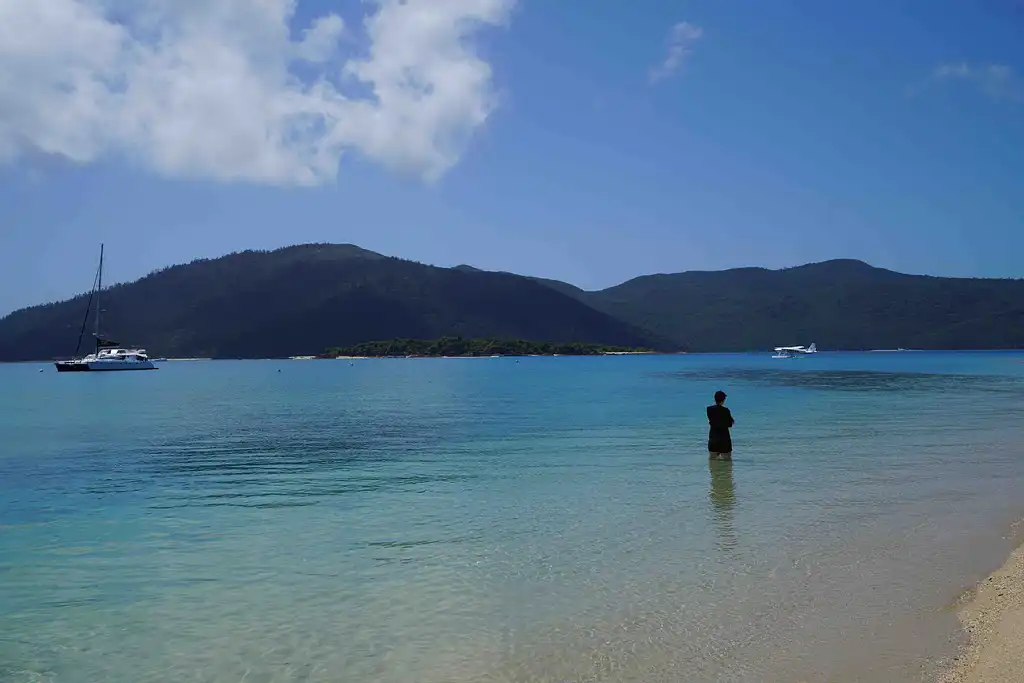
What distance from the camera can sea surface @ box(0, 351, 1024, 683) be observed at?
8562mm

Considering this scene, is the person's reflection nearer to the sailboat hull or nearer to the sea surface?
the sea surface

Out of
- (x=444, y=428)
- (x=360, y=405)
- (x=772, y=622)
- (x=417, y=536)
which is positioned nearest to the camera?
(x=772, y=622)

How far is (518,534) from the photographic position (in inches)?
566

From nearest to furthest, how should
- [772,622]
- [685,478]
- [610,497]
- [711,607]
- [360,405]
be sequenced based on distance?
[772,622] → [711,607] → [610,497] → [685,478] → [360,405]

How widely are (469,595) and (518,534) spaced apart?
3739 mm

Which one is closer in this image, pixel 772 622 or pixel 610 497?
pixel 772 622

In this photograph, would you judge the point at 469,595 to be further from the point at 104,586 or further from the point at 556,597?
the point at 104,586

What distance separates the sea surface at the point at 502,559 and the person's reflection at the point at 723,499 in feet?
0.30

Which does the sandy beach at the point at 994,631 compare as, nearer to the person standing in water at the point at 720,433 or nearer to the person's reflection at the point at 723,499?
the person's reflection at the point at 723,499

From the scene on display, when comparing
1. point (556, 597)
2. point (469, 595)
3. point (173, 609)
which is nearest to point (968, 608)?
point (556, 597)

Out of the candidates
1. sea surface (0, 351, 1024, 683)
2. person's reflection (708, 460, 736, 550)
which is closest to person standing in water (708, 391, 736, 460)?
sea surface (0, 351, 1024, 683)

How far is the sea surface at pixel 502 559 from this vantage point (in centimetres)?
856

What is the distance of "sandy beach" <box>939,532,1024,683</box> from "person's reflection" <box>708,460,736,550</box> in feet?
12.2

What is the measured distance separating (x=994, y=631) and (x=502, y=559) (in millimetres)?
6528
